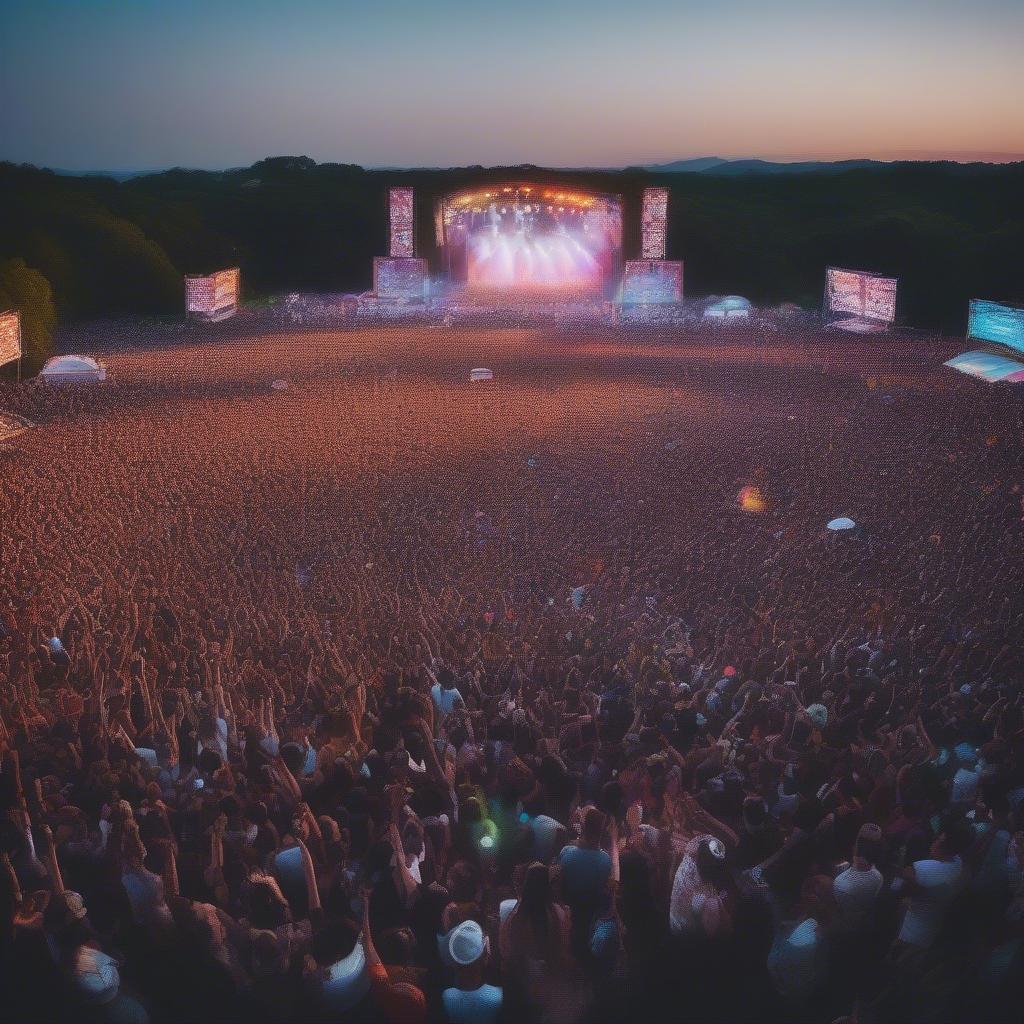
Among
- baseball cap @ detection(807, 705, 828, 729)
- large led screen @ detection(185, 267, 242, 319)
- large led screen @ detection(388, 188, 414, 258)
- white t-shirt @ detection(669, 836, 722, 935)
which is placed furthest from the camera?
large led screen @ detection(388, 188, 414, 258)

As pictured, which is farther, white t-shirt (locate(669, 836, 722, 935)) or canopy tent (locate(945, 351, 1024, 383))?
canopy tent (locate(945, 351, 1024, 383))

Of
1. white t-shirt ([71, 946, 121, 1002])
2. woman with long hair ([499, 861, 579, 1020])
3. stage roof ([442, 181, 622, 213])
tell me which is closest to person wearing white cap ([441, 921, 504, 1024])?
woman with long hair ([499, 861, 579, 1020])

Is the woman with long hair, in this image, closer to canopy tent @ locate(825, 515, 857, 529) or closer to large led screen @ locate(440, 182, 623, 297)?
canopy tent @ locate(825, 515, 857, 529)

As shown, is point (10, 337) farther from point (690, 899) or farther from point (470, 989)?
point (690, 899)

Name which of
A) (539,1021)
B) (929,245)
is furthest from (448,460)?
(929,245)

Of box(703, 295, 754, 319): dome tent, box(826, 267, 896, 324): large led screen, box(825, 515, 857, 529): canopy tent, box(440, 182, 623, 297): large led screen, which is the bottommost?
box(825, 515, 857, 529): canopy tent

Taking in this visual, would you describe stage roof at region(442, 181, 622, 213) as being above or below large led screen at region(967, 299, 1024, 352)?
above

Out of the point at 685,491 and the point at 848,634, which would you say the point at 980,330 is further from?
the point at 848,634

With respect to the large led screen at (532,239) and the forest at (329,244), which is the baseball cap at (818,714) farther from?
the large led screen at (532,239)
